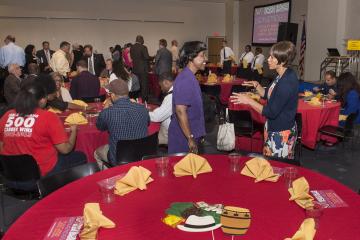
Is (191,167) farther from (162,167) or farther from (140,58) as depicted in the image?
(140,58)

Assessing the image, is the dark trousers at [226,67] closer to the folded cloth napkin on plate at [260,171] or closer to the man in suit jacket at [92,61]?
the man in suit jacket at [92,61]

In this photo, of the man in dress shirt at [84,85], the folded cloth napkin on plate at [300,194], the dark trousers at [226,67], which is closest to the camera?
the folded cloth napkin on plate at [300,194]

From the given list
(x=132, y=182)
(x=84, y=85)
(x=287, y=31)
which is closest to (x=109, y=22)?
(x=287, y=31)

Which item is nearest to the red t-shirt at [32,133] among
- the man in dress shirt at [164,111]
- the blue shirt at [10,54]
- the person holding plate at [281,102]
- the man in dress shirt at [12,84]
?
the man in dress shirt at [164,111]

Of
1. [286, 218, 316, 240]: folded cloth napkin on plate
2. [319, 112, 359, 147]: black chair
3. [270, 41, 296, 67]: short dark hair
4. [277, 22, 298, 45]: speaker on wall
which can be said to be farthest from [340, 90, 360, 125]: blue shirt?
[277, 22, 298, 45]: speaker on wall

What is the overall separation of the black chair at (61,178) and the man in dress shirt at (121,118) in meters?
0.60

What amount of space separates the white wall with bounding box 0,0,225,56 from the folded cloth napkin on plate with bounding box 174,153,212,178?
12.7m

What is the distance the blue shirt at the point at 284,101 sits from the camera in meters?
2.60

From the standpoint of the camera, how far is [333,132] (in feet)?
15.4

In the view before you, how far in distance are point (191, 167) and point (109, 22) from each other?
522 inches

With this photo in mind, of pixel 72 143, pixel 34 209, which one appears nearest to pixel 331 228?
pixel 34 209

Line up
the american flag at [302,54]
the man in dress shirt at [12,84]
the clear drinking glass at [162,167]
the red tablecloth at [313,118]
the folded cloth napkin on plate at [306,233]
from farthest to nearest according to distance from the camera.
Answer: the american flag at [302,54] < the man in dress shirt at [12,84] < the red tablecloth at [313,118] < the clear drinking glass at [162,167] < the folded cloth napkin on plate at [306,233]

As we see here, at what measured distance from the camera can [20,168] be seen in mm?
2643

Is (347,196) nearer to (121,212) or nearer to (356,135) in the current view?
(121,212)
